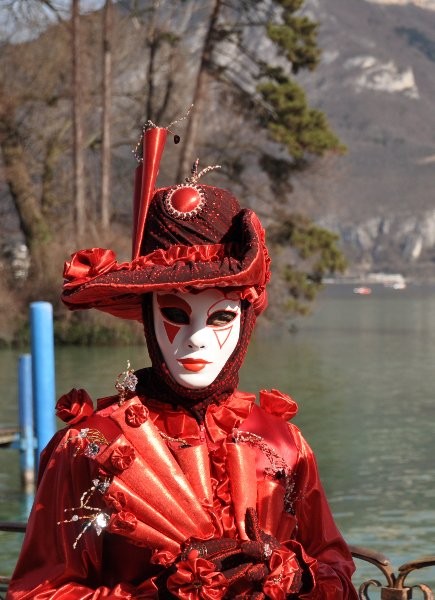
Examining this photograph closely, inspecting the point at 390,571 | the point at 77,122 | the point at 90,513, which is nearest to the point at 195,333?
the point at 90,513

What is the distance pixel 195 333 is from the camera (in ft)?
8.04

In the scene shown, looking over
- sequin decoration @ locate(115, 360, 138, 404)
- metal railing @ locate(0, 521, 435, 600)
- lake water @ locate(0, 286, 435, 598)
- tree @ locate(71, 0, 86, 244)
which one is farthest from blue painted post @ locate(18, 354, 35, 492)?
tree @ locate(71, 0, 86, 244)

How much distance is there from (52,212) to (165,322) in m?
25.7

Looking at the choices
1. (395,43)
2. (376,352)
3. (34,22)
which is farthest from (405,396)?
(395,43)

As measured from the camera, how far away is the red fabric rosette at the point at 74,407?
8.05 feet

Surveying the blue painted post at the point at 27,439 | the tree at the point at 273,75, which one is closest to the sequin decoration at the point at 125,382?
the blue painted post at the point at 27,439

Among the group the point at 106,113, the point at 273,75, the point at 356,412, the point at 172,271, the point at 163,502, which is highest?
the point at 273,75

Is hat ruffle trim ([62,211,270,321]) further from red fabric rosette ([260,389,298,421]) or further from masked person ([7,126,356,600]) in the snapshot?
red fabric rosette ([260,389,298,421])

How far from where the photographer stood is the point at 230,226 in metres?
2.46

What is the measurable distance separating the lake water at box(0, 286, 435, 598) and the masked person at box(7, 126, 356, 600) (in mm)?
3319

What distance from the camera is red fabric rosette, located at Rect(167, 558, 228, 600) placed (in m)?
2.18

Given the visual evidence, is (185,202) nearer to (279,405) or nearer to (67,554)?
(279,405)

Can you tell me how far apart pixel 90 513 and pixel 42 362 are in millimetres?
6438

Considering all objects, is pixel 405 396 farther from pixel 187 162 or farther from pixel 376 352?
pixel 187 162
